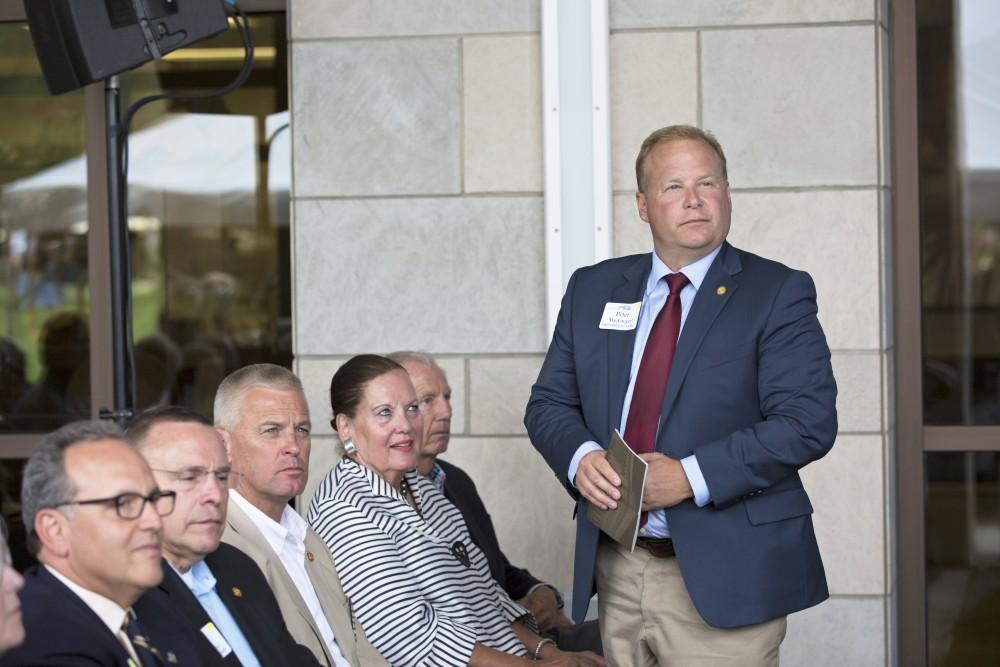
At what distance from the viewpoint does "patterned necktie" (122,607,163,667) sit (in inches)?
82.8

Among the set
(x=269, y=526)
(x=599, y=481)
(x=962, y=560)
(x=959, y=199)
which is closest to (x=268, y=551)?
(x=269, y=526)

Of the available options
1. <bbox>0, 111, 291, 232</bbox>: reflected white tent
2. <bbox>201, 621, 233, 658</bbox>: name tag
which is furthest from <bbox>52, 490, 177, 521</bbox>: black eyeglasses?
<bbox>0, 111, 291, 232</bbox>: reflected white tent

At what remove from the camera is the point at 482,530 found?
3.93 m

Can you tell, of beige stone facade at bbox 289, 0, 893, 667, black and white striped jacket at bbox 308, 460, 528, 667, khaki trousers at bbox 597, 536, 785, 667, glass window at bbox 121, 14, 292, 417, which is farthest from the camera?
glass window at bbox 121, 14, 292, 417

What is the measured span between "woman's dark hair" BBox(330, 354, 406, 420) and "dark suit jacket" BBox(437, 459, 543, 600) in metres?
0.62

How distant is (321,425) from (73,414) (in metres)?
1.21

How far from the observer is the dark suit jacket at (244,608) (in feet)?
7.93

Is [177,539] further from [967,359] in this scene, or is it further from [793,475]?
[967,359]

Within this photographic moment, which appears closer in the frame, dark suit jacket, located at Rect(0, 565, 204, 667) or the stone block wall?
dark suit jacket, located at Rect(0, 565, 204, 667)

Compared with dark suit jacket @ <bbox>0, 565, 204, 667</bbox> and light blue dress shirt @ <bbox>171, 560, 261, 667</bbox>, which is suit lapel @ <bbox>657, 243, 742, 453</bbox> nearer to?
light blue dress shirt @ <bbox>171, 560, 261, 667</bbox>

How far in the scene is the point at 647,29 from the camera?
4.50m

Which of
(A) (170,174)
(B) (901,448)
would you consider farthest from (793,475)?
(A) (170,174)

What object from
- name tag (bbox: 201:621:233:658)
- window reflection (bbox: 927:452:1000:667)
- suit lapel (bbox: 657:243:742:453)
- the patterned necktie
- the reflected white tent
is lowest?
window reflection (bbox: 927:452:1000:667)

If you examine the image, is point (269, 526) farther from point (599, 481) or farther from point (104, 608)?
point (104, 608)
